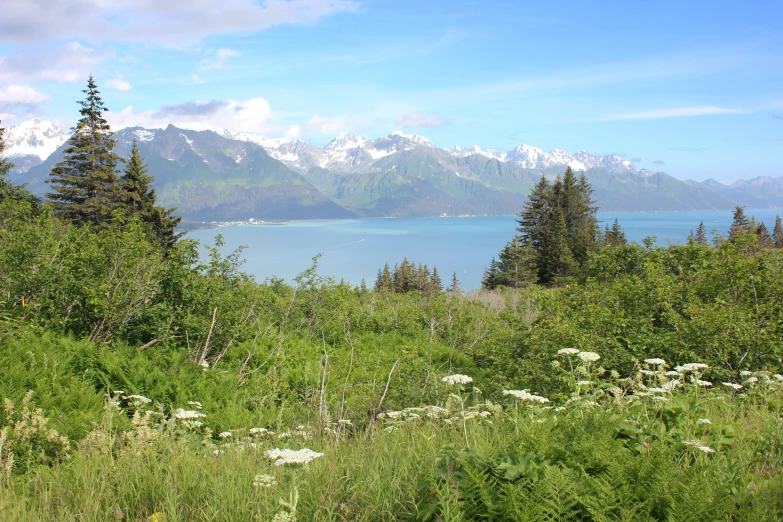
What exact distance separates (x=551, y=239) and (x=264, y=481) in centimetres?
5180

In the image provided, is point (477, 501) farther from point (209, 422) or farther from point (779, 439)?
point (209, 422)

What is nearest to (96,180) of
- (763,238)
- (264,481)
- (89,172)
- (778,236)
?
(89,172)

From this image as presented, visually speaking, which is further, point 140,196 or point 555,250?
point 555,250

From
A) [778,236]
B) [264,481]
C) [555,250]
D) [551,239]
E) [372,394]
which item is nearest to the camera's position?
[264,481]

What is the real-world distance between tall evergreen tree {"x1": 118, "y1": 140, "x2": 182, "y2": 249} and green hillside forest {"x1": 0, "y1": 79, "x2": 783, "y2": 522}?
28.9 m

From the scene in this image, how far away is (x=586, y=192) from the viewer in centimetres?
6419

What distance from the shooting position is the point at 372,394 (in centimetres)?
685

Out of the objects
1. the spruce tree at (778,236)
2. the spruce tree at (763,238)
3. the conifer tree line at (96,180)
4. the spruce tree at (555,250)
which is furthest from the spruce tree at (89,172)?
the spruce tree at (778,236)

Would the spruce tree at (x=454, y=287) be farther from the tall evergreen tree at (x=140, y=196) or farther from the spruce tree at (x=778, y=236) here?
the spruce tree at (x=778, y=236)

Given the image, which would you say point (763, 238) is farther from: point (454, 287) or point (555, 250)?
point (454, 287)

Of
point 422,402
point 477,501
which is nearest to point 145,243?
point 422,402

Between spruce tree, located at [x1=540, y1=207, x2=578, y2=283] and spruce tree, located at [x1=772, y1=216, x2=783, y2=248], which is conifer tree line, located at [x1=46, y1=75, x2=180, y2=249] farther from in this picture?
spruce tree, located at [x1=772, y1=216, x2=783, y2=248]

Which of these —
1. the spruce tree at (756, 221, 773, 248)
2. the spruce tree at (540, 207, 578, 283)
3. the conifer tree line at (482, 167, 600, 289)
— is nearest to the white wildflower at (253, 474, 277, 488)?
the spruce tree at (756, 221, 773, 248)

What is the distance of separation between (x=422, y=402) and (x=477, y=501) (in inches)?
171
